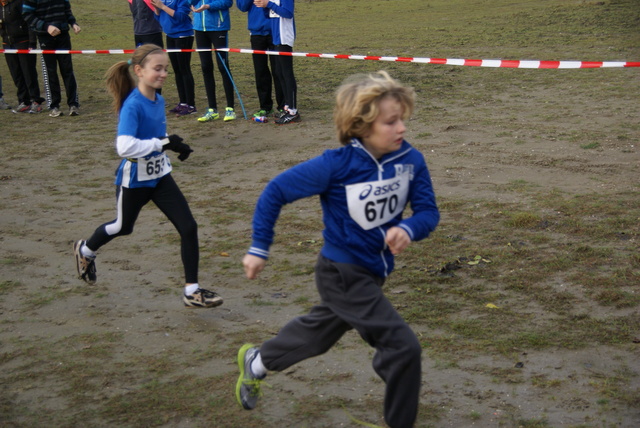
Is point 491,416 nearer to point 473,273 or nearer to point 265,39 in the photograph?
point 473,273

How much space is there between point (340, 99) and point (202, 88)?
12.5m

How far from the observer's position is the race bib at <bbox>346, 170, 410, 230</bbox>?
370 cm

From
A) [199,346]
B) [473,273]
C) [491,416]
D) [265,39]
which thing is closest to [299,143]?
[265,39]

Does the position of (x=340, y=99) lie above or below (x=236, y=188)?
above

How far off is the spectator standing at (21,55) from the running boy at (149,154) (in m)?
8.52

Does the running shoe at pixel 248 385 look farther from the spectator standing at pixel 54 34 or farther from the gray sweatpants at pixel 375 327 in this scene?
the spectator standing at pixel 54 34

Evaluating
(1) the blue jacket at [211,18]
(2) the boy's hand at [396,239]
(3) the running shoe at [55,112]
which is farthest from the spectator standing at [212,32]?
(2) the boy's hand at [396,239]

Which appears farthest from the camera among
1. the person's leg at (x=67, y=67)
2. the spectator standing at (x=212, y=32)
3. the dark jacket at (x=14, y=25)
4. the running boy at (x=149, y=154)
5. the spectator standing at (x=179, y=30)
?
the dark jacket at (x=14, y=25)

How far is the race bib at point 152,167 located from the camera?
18.4ft

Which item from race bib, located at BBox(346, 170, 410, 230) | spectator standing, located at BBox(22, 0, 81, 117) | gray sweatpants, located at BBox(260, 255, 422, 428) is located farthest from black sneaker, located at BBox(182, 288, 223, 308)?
spectator standing, located at BBox(22, 0, 81, 117)

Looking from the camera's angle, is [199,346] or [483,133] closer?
[199,346]

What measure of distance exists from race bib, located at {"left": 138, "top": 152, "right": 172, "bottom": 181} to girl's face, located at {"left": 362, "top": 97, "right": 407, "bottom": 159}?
7.85ft

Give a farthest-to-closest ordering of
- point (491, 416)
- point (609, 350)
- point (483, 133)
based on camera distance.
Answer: point (483, 133), point (609, 350), point (491, 416)

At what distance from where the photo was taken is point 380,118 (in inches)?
144
